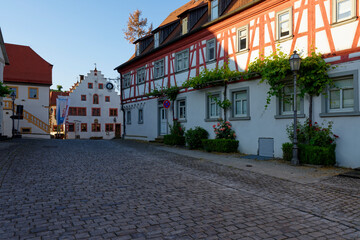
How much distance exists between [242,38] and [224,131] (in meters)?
4.50

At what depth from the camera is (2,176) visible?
7641 mm

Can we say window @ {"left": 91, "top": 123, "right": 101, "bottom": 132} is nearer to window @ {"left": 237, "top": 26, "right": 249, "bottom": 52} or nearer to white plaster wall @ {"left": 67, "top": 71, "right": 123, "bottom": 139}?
white plaster wall @ {"left": 67, "top": 71, "right": 123, "bottom": 139}

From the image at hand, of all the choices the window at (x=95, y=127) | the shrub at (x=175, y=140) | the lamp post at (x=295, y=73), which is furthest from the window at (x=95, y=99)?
the lamp post at (x=295, y=73)

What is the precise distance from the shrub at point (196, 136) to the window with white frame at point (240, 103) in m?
2.21

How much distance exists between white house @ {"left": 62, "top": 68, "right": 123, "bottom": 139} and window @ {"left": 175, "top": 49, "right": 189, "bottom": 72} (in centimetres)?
3036

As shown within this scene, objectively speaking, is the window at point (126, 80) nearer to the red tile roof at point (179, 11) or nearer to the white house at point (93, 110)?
the red tile roof at point (179, 11)

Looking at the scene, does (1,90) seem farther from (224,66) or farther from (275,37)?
(275,37)

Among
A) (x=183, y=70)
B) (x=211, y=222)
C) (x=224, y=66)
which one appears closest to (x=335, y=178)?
(x=211, y=222)

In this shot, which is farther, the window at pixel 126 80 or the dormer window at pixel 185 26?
the window at pixel 126 80

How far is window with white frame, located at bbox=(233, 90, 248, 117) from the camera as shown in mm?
14226

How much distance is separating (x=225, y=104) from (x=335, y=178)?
7377 mm

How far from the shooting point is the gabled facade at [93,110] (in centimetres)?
4731

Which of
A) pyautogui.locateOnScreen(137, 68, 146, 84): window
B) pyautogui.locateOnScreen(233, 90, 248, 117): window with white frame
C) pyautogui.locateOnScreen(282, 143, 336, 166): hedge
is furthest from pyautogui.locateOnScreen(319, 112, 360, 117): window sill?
pyautogui.locateOnScreen(137, 68, 146, 84): window

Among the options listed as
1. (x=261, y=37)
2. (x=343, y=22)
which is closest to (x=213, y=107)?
(x=261, y=37)
